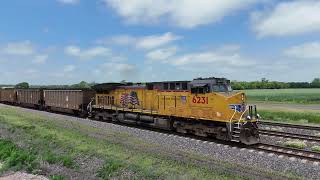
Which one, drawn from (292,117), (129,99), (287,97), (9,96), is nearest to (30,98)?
(9,96)

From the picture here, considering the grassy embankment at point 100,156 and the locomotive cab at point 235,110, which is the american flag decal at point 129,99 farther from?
the locomotive cab at point 235,110

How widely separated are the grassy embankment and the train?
351cm

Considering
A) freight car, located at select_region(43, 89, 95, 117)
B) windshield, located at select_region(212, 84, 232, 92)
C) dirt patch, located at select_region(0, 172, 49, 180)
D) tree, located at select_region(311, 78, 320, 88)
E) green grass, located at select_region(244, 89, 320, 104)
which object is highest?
tree, located at select_region(311, 78, 320, 88)

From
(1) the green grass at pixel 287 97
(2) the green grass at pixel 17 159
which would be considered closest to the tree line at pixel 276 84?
(1) the green grass at pixel 287 97

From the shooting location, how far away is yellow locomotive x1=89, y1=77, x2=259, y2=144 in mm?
19469

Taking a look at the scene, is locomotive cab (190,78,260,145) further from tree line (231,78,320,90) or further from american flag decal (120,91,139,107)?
tree line (231,78,320,90)

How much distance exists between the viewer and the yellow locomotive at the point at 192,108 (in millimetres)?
19469

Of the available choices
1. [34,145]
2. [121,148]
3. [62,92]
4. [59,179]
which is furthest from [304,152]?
[62,92]

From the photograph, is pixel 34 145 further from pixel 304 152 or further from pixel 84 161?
pixel 304 152

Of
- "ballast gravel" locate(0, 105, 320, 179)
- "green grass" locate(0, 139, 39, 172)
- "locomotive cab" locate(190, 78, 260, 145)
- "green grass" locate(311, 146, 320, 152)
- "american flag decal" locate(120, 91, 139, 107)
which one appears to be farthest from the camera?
"american flag decal" locate(120, 91, 139, 107)

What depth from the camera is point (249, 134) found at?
62.4ft

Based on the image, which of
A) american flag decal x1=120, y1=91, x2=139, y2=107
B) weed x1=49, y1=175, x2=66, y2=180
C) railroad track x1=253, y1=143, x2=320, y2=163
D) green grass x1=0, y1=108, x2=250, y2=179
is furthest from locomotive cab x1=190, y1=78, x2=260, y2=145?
weed x1=49, y1=175, x2=66, y2=180

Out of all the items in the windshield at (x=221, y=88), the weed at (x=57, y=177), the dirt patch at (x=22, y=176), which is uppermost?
the windshield at (x=221, y=88)

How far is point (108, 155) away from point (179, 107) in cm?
807
